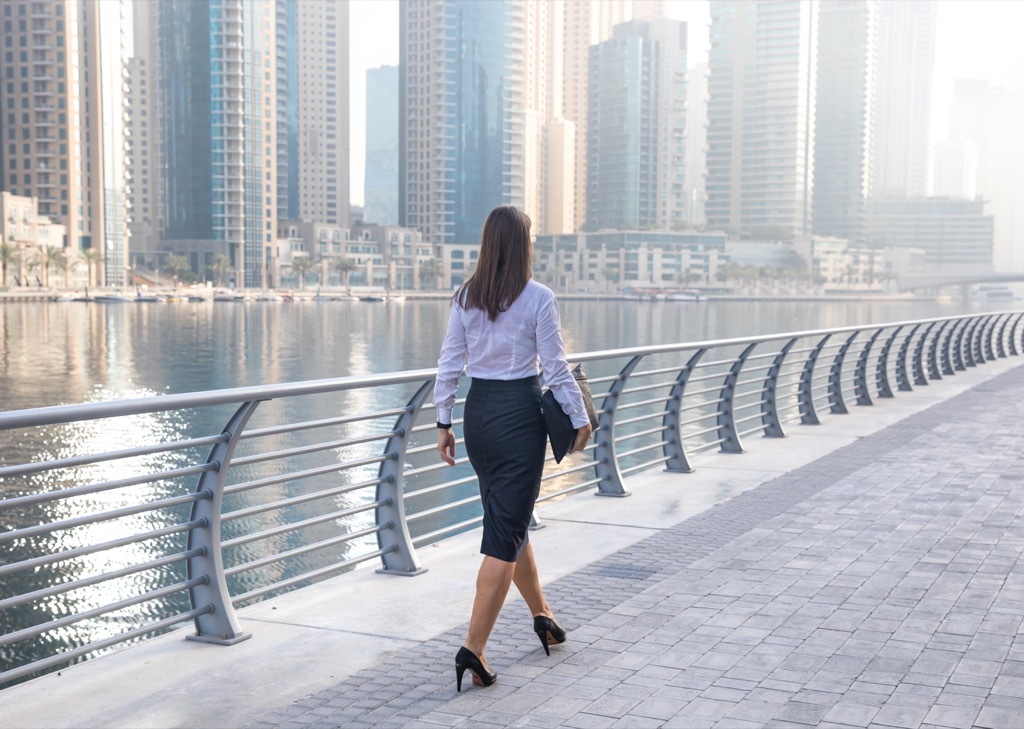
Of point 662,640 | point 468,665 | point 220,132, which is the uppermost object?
point 220,132

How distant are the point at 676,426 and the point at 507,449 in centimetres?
640

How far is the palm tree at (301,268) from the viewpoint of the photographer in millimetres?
194750

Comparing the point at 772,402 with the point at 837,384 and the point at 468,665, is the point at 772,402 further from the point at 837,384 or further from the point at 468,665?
the point at 468,665

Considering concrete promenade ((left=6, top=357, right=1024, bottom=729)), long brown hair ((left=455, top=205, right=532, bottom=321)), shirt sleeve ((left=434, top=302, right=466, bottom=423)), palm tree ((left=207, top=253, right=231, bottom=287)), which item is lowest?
concrete promenade ((left=6, top=357, right=1024, bottom=729))

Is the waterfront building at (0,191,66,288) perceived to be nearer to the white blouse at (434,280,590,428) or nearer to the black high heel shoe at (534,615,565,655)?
the black high heel shoe at (534,615,565,655)

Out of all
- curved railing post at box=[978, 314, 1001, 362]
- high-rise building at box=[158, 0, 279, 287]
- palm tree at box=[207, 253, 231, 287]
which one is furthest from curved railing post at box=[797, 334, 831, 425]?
high-rise building at box=[158, 0, 279, 287]

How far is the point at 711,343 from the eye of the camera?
33.3 ft

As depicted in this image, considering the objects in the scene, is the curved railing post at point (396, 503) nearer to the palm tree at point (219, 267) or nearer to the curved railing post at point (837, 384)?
the curved railing post at point (837, 384)

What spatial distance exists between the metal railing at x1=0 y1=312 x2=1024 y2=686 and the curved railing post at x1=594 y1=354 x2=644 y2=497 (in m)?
0.02

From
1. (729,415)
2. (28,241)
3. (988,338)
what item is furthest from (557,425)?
(28,241)

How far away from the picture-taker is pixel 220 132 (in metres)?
191

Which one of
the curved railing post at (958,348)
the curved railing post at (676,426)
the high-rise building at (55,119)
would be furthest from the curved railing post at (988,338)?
the high-rise building at (55,119)

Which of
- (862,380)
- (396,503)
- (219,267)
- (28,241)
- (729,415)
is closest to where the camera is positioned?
(396,503)

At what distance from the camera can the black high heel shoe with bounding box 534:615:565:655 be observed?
5.03m
